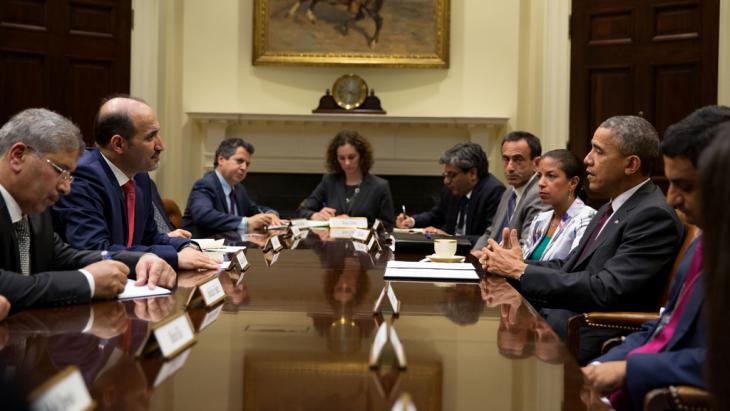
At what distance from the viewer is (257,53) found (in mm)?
8617

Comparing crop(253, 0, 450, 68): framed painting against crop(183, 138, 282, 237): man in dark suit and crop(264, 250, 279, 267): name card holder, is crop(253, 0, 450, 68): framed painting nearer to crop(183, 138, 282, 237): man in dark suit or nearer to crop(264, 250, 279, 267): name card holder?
crop(183, 138, 282, 237): man in dark suit

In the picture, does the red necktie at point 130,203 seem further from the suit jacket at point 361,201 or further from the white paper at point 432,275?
the suit jacket at point 361,201

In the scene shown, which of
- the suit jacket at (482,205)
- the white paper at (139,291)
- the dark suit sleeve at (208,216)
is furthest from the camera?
the suit jacket at (482,205)

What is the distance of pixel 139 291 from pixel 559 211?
2133mm

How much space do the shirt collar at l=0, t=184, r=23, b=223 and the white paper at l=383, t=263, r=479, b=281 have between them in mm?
1143

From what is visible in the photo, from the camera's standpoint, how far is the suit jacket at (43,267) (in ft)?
6.67

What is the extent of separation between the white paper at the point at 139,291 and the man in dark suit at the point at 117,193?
20.1 inches

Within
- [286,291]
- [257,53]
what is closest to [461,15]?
[257,53]

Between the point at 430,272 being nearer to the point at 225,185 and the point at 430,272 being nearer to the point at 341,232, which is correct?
the point at 341,232

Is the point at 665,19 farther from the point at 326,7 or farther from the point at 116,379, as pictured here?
the point at 116,379

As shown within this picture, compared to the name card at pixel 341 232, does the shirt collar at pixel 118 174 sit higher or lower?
higher

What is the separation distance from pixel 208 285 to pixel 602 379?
101 centimetres

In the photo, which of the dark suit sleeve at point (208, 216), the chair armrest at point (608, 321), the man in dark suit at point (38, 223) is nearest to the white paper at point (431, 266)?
the chair armrest at point (608, 321)

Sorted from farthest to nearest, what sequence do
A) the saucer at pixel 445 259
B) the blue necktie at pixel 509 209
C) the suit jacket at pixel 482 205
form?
the suit jacket at pixel 482 205 → the blue necktie at pixel 509 209 → the saucer at pixel 445 259
